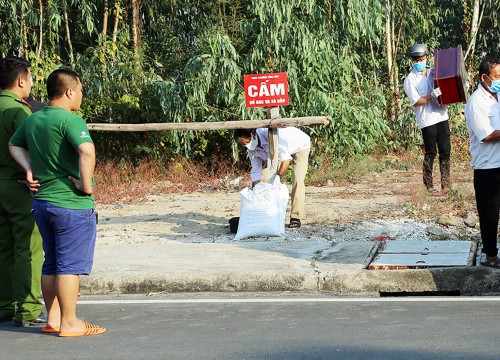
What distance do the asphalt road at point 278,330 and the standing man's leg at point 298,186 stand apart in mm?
3091

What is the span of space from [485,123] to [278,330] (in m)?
2.78

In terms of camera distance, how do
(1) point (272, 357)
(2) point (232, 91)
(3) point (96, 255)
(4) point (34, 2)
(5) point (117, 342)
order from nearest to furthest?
(1) point (272, 357) < (5) point (117, 342) < (3) point (96, 255) < (2) point (232, 91) < (4) point (34, 2)

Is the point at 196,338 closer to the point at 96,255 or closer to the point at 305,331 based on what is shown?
the point at 305,331

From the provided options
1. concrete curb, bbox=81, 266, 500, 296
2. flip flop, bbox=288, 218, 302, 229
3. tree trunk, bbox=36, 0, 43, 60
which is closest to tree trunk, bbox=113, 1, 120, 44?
tree trunk, bbox=36, 0, 43, 60

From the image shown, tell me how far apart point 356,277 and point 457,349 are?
2.24 meters

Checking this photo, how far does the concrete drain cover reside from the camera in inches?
320

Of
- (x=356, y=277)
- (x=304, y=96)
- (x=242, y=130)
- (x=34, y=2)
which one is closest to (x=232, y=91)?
(x=304, y=96)

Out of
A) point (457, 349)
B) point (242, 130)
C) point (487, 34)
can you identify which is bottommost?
point (457, 349)

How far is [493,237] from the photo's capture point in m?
7.98

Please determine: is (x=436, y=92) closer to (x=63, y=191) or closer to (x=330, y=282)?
(x=330, y=282)

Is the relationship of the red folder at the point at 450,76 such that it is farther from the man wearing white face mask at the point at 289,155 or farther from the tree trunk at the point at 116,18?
the tree trunk at the point at 116,18

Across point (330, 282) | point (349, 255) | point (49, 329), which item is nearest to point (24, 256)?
point (49, 329)

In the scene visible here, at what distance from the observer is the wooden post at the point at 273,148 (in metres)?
10.3

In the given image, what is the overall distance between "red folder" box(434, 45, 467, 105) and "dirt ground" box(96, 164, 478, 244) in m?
1.22
